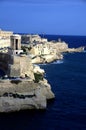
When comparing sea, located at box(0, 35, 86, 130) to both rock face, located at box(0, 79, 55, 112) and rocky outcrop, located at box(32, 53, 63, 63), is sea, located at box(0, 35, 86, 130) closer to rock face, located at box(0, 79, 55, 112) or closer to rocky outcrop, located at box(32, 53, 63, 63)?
rock face, located at box(0, 79, 55, 112)

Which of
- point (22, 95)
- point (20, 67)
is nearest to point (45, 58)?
point (20, 67)

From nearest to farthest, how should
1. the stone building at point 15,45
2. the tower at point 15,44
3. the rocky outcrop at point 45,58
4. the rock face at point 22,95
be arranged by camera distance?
the rock face at point 22,95, the stone building at point 15,45, the tower at point 15,44, the rocky outcrop at point 45,58

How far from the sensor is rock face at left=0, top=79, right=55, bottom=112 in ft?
101

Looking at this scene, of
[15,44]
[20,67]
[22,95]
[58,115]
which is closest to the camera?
[58,115]

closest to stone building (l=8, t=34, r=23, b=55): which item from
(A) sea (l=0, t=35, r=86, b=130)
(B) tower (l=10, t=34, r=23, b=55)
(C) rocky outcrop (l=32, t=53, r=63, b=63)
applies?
(B) tower (l=10, t=34, r=23, b=55)

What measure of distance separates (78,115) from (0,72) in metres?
13.5

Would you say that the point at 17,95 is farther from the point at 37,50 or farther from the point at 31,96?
the point at 37,50

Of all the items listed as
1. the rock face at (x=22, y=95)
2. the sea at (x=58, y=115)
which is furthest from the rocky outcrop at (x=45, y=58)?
the rock face at (x=22, y=95)

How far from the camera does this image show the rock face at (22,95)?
30.7 meters

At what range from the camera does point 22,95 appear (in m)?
32.5

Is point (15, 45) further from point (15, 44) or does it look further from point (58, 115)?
point (58, 115)

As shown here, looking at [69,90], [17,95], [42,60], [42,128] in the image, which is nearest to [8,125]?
[42,128]

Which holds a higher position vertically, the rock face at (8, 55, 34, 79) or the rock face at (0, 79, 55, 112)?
the rock face at (8, 55, 34, 79)

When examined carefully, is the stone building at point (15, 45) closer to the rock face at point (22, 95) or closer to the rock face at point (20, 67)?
the rock face at point (20, 67)
